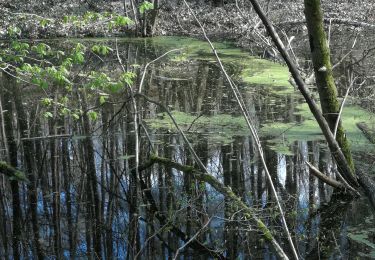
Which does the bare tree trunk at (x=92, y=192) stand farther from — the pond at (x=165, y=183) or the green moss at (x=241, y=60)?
the green moss at (x=241, y=60)

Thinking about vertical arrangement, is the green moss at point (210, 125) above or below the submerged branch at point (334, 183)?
above

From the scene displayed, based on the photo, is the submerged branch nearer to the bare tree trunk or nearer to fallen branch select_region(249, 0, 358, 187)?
fallen branch select_region(249, 0, 358, 187)

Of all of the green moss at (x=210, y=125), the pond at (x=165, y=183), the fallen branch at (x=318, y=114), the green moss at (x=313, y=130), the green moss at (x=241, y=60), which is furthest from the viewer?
the green moss at (x=241, y=60)

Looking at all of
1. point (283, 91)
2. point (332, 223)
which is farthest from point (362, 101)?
point (332, 223)

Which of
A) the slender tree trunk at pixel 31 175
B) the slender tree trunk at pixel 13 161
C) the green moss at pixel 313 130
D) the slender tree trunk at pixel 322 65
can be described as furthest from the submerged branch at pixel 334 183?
the slender tree trunk at pixel 13 161

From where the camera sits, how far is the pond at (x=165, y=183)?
414cm

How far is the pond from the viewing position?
4137 millimetres

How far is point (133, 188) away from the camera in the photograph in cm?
528

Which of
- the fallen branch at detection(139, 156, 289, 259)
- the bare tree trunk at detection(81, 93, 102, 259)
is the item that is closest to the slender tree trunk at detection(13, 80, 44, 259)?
the bare tree trunk at detection(81, 93, 102, 259)

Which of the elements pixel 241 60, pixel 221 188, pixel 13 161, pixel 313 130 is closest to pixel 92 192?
pixel 13 161

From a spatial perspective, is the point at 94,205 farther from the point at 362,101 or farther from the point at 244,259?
the point at 362,101

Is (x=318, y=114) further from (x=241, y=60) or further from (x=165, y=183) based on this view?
(x=241, y=60)

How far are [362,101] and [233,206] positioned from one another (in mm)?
4456

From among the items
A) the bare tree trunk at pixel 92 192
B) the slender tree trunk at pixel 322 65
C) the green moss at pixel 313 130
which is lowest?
the bare tree trunk at pixel 92 192
